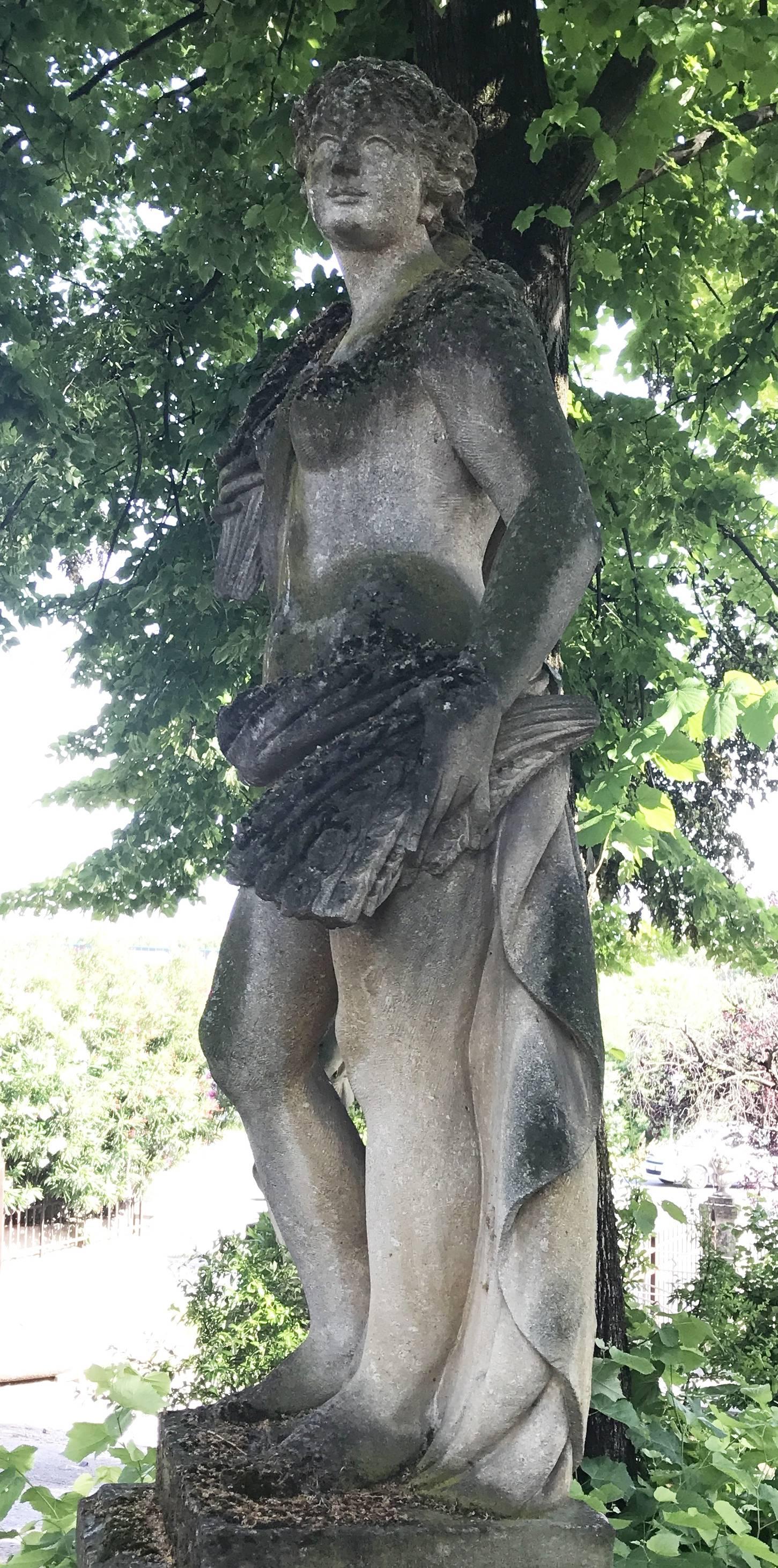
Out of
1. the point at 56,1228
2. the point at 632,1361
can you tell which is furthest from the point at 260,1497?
the point at 56,1228

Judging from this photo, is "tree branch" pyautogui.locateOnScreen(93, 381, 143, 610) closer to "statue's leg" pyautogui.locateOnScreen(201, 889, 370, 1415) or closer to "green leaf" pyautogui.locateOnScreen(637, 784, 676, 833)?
"green leaf" pyautogui.locateOnScreen(637, 784, 676, 833)

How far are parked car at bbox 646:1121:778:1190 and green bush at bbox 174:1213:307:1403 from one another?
980 centimetres

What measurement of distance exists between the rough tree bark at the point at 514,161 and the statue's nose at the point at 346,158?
2153 mm

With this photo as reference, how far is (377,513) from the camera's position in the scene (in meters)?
2.55

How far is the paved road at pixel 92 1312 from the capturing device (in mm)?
8742

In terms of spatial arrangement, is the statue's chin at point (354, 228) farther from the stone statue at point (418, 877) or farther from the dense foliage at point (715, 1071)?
the dense foliage at point (715, 1071)

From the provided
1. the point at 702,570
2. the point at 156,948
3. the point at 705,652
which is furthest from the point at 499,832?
the point at 156,948

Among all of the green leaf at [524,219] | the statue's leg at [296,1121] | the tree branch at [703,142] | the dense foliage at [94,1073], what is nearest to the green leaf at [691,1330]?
the statue's leg at [296,1121]

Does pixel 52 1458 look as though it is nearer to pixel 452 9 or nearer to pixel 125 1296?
pixel 125 1296

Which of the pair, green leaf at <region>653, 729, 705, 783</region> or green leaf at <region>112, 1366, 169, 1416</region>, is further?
green leaf at <region>653, 729, 705, 783</region>

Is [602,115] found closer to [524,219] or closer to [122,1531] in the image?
[524,219]

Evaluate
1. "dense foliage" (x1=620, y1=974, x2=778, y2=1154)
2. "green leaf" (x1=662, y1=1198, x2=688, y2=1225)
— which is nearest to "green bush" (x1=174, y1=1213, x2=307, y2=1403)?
"green leaf" (x1=662, y1=1198, x2=688, y2=1225)

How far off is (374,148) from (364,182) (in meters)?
0.07

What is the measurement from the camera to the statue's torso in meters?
2.48
